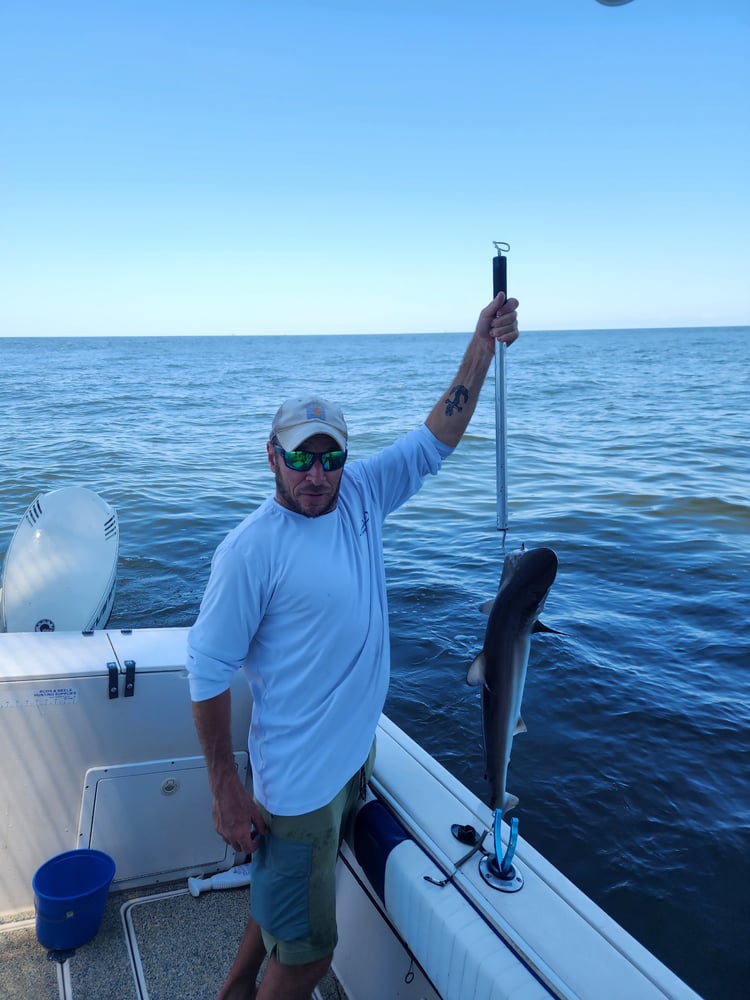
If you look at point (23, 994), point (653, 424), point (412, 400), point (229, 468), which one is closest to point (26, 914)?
point (23, 994)

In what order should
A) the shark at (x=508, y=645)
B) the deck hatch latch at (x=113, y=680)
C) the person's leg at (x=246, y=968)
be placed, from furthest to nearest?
the deck hatch latch at (x=113, y=680) → the person's leg at (x=246, y=968) → the shark at (x=508, y=645)

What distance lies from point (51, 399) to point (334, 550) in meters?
29.2

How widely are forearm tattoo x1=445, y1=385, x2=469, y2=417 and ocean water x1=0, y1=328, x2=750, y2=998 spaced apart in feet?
10.5

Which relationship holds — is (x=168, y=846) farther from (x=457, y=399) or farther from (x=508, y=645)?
(x=457, y=399)

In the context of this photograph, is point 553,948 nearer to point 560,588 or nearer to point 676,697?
point 676,697

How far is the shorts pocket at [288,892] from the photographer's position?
2.37 metres

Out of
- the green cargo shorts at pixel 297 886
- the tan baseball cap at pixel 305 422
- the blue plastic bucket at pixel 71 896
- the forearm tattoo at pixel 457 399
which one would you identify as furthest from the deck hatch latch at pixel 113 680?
the forearm tattoo at pixel 457 399

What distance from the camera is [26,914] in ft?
10.6

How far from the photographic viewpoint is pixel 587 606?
787 cm

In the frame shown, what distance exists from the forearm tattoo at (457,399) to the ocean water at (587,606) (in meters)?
3.20

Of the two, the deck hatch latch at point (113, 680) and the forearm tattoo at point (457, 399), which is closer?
the forearm tattoo at point (457, 399)

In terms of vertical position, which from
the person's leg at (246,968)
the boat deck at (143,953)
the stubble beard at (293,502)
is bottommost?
the boat deck at (143,953)

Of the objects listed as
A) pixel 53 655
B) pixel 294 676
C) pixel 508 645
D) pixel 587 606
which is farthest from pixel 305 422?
pixel 587 606

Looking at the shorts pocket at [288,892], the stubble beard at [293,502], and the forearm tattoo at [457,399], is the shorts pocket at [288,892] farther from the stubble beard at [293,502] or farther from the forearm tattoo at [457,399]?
the forearm tattoo at [457,399]
